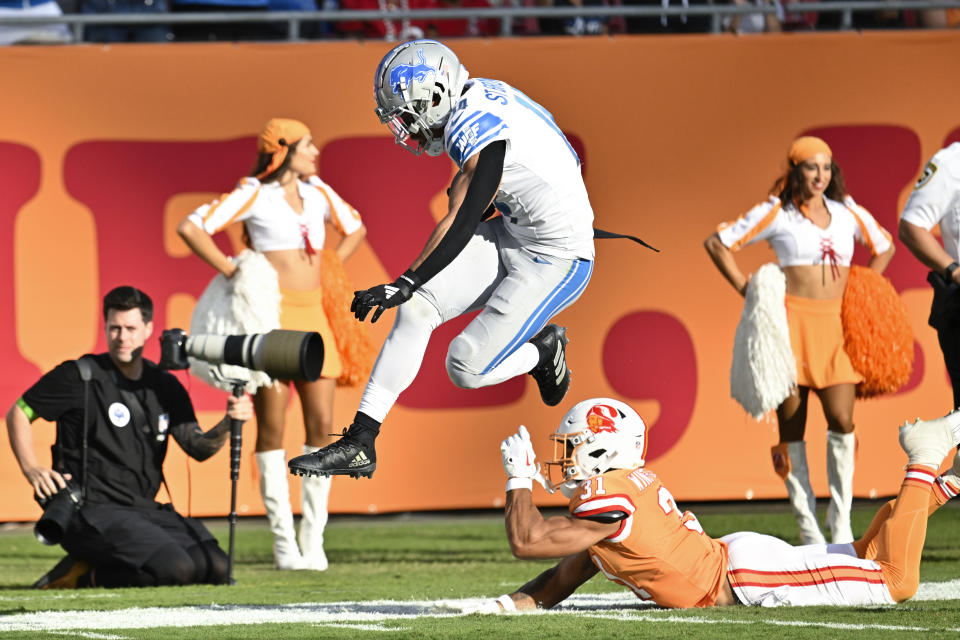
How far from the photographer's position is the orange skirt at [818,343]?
647 cm

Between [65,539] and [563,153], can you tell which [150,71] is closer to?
[65,539]

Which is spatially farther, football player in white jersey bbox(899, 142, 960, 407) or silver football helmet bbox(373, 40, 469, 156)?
football player in white jersey bbox(899, 142, 960, 407)

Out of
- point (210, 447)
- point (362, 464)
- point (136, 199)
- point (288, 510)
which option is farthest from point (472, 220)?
point (136, 199)

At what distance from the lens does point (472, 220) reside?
4.04 m

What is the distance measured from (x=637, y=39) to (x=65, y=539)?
425 centimetres

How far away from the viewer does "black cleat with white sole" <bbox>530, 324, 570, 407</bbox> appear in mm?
4809

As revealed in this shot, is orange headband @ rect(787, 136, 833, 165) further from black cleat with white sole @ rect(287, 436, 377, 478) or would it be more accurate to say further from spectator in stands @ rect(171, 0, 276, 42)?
spectator in stands @ rect(171, 0, 276, 42)

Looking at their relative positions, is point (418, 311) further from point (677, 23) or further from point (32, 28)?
point (32, 28)

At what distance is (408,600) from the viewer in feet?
17.1

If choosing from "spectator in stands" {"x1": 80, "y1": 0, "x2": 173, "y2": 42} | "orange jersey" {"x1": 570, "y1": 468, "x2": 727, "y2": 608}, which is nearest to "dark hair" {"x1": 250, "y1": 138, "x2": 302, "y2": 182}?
"spectator in stands" {"x1": 80, "y1": 0, "x2": 173, "y2": 42}

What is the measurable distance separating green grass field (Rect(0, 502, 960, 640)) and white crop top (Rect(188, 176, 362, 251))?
1545mm

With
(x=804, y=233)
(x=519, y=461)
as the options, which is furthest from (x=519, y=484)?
(x=804, y=233)

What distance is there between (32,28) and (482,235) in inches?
184

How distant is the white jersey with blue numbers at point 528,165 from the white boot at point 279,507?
2.54 metres
